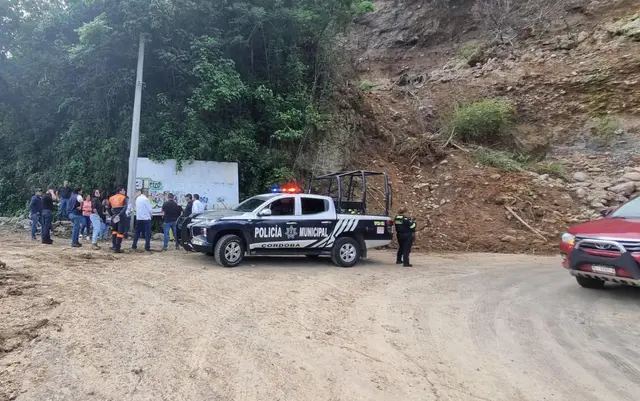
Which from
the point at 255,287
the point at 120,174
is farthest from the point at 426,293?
the point at 120,174

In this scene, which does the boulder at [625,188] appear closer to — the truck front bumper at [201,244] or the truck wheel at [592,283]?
the truck wheel at [592,283]

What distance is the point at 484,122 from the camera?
778 inches

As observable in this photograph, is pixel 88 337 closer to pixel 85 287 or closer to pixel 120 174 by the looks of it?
pixel 85 287

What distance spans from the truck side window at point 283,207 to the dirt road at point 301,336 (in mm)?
1884

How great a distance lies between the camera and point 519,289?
8305 mm

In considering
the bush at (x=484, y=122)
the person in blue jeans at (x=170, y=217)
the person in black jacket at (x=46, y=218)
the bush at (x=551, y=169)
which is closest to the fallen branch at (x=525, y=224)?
the bush at (x=551, y=169)

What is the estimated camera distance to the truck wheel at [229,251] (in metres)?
9.51

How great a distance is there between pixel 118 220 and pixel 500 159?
14.8 meters

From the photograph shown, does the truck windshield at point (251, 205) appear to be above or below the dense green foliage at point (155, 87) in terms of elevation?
below

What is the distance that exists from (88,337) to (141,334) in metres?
0.54

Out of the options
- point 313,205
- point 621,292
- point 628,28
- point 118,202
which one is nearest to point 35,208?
point 118,202

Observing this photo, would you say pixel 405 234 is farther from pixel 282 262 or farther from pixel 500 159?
pixel 500 159

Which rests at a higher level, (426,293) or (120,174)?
(120,174)

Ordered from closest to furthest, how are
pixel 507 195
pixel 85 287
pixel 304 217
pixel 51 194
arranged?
pixel 85 287 < pixel 304 217 < pixel 51 194 < pixel 507 195
